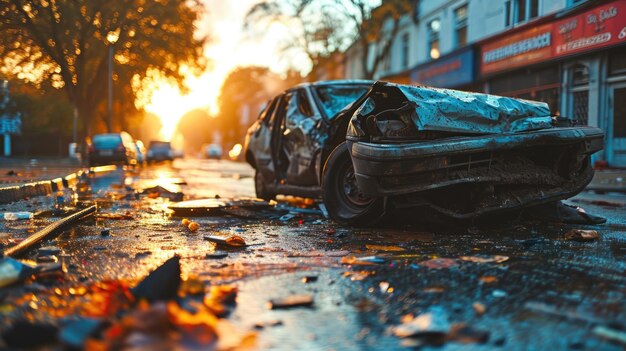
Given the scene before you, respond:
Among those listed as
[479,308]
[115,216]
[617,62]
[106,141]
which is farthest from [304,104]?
[106,141]

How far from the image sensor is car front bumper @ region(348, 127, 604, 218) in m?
4.56

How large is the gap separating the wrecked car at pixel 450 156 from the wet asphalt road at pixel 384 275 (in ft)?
1.03

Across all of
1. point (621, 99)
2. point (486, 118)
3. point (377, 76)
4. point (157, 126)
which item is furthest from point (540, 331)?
point (157, 126)

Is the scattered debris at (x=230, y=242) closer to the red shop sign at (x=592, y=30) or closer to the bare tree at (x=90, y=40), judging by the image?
the red shop sign at (x=592, y=30)

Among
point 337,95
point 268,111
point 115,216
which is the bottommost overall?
point 115,216

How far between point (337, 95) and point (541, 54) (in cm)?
1178

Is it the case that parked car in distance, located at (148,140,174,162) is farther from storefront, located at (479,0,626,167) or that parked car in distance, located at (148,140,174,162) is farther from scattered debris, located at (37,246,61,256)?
scattered debris, located at (37,246,61,256)

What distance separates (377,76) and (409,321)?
29241mm

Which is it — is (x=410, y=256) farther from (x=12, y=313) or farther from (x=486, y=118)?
(x=12, y=313)

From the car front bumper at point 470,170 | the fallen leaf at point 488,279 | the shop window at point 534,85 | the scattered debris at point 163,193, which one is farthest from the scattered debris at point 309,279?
the shop window at point 534,85

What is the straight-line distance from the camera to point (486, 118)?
195 inches

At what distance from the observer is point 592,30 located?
14.6 meters

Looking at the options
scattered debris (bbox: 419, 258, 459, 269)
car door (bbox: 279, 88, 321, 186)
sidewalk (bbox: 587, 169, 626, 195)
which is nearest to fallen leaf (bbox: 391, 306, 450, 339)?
scattered debris (bbox: 419, 258, 459, 269)

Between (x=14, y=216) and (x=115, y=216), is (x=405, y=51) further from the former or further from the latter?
(x=14, y=216)
